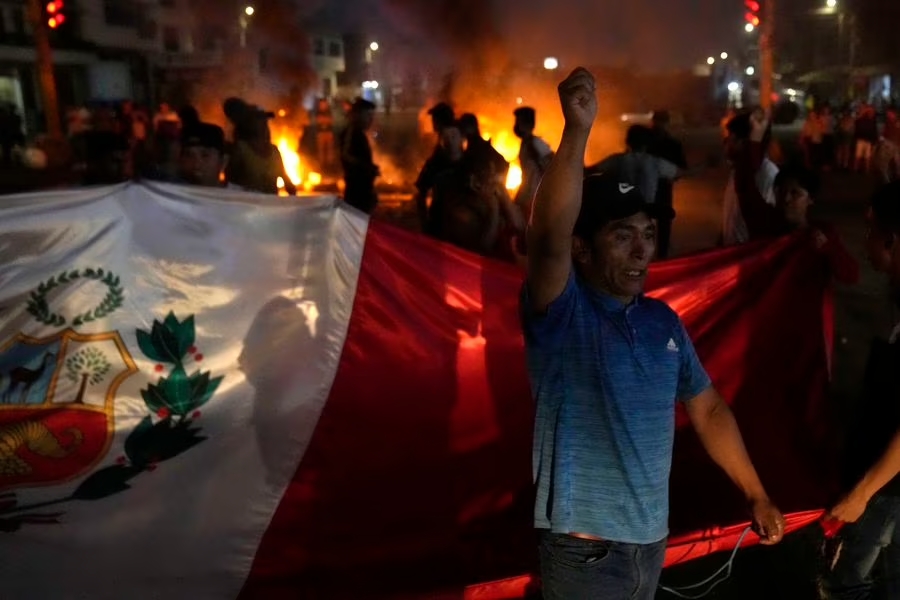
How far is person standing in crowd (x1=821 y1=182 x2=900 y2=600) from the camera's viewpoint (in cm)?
268

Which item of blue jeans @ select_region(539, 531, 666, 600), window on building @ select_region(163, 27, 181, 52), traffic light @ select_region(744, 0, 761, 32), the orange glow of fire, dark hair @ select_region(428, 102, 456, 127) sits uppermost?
window on building @ select_region(163, 27, 181, 52)

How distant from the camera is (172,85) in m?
42.1

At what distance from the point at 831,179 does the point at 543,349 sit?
19.3 m

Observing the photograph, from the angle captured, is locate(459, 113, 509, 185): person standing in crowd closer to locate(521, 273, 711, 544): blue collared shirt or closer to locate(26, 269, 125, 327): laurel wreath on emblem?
locate(26, 269, 125, 327): laurel wreath on emblem

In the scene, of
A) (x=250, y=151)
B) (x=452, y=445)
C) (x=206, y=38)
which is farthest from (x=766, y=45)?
(x=206, y=38)

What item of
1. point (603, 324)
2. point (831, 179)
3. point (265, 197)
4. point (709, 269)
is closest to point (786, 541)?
point (709, 269)

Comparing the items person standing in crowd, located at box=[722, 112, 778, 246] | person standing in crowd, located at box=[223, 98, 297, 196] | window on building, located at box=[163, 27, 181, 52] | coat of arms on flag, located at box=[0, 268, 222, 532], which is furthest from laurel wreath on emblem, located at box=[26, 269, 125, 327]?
window on building, located at box=[163, 27, 181, 52]

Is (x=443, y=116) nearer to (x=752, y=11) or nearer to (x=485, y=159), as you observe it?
(x=485, y=159)

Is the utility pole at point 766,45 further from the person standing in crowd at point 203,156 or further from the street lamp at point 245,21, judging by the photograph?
the street lamp at point 245,21

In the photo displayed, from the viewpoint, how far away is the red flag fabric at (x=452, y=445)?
364 centimetres

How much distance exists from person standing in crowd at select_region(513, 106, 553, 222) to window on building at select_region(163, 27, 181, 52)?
44.1m

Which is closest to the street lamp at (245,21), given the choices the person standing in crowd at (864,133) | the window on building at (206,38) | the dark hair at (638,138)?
the window on building at (206,38)

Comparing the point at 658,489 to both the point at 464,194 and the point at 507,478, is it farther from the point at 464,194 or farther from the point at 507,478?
the point at 464,194

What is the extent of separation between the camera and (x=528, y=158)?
7816 millimetres
